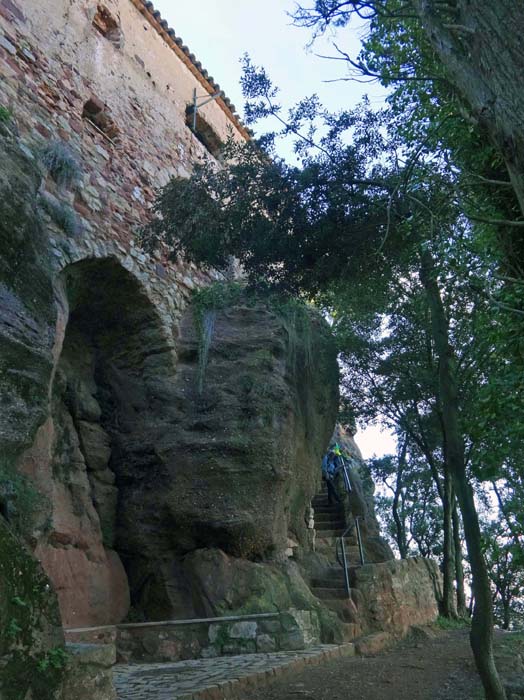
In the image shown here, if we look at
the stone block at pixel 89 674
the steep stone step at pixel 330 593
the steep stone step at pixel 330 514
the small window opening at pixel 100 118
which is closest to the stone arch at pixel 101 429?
the small window opening at pixel 100 118

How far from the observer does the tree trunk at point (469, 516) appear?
493 centimetres

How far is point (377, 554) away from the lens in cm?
1148

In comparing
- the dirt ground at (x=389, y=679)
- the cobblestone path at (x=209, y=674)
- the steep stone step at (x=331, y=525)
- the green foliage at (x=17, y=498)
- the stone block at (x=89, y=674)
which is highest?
the steep stone step at (x=331, y=525)

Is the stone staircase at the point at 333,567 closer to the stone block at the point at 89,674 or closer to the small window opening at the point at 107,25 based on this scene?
the stone block at the point at 89,674

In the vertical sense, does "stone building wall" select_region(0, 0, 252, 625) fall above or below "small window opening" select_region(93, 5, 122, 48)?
below

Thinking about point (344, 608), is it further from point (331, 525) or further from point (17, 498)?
point (17, 498)

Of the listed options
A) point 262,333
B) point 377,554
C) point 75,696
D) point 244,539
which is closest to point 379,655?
point 244,539

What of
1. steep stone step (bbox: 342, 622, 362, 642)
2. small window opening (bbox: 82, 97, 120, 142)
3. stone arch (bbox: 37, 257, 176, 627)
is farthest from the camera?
small window opening (bbox: 82, 97, 120, 142)

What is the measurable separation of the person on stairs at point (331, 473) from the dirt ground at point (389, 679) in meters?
4.81

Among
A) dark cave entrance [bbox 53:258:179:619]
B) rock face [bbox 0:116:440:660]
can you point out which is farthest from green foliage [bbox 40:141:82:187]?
dark cave entrance [bbox 53:258:179:619]

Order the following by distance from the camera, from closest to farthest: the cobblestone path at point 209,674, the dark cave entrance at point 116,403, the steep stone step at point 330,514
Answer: the cobblestone path at point 209,674, the dark cave entrance at point 116,403, the steep stone step at point 330,514

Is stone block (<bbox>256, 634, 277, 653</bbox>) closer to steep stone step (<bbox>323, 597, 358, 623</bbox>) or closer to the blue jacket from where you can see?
steep stone step (<bbox>323, 597, 358, 623</bbox>)

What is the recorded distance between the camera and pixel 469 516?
5.46 meters

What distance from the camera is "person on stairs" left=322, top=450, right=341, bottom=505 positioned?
12.6 metres
